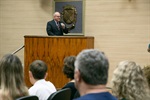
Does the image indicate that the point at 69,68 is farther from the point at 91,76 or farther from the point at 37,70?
the point at 91,76

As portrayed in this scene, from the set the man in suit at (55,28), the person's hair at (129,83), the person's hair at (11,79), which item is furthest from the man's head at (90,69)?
the man in suit at (55,28)

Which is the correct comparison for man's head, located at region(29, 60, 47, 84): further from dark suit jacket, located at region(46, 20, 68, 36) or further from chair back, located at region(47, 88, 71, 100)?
dark suit jacket, located at region(46, 20, 68, 36)

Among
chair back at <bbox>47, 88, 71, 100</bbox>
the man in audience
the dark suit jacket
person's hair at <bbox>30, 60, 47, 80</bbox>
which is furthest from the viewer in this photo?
the dark suit jacket

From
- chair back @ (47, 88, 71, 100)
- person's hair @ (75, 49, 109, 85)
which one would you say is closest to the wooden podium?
chair back @ (47, 88, 71, 100)

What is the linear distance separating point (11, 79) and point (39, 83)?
0.90m

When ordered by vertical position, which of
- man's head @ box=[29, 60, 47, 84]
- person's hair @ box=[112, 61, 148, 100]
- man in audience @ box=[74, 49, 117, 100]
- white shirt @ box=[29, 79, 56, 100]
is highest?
man in audience @ box=[74, 49, 117, 100]

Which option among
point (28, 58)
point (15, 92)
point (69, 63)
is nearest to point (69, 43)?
point (28, 58)

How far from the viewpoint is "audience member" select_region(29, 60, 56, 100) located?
3.50m

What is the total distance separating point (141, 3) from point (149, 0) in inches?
8.4

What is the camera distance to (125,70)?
2473 mm

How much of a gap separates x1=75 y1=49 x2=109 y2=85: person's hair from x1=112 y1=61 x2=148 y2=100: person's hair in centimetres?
67

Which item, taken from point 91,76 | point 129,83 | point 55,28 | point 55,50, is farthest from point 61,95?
point 55,28

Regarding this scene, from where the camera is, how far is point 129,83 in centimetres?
243

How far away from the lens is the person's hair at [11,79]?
8.69 feet
